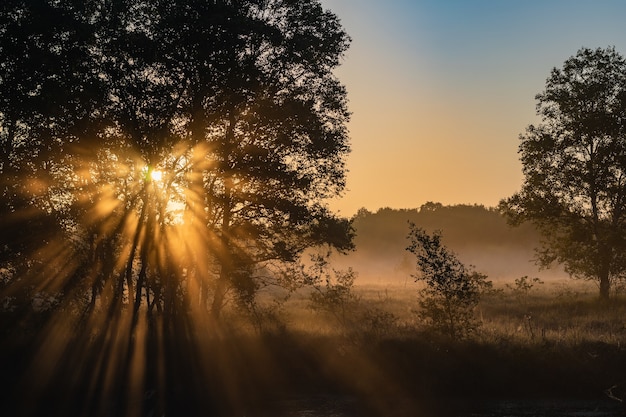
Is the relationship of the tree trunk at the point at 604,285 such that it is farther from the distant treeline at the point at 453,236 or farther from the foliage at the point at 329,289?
the distant treeline at the point at 453,236

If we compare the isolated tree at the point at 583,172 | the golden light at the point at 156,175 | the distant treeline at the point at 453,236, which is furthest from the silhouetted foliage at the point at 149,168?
the distant treeline at the point at 453,236

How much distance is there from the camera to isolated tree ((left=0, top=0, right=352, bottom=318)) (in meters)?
18.7

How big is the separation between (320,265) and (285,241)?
190 centimetres

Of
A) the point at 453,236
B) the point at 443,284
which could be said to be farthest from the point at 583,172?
the point at 453,236

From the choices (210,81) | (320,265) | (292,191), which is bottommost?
(320,265)

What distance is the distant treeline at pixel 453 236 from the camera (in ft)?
384

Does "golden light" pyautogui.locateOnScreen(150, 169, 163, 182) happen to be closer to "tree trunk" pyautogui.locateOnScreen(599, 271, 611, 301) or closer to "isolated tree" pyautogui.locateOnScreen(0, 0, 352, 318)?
"isolated tree" pyautogui.locateOnScreen(0, 0, 352, 318)

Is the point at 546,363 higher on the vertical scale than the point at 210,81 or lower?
lower

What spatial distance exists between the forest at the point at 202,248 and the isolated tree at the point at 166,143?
8cm

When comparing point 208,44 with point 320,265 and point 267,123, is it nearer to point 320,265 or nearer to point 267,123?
point 267,123

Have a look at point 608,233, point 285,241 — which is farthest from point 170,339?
point 608,233

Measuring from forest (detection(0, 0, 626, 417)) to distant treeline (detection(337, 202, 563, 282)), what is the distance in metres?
83.5

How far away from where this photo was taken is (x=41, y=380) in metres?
16.7

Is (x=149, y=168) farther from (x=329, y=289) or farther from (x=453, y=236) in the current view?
(x=453, y=236)
